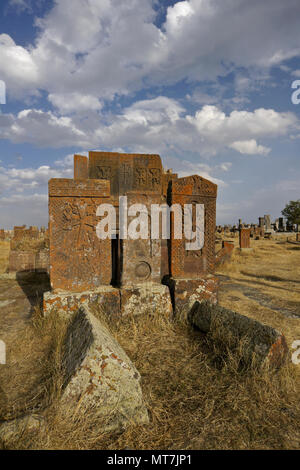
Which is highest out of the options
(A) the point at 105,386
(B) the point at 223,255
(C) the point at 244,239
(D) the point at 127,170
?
(D) the point at 127,170

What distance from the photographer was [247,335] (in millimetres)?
2467

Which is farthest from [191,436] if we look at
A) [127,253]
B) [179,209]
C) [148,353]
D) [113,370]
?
[179,209]

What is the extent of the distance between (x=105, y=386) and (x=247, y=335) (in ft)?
4.54

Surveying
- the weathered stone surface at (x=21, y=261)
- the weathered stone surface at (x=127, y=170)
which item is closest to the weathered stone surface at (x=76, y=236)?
the weathered stone surface at (x=127, y=170)

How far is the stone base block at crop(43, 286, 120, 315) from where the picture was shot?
127 inches

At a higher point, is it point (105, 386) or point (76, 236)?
point (76, 236)

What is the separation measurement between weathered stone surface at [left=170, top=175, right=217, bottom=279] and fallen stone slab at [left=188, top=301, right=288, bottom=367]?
0.71 meters

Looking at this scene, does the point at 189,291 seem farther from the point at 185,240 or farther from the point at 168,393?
the point at 168,393

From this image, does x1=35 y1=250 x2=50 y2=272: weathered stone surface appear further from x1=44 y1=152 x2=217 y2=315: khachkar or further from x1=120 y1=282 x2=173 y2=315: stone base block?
x1=120 y1=282 x2=173 y2=315: stone base block

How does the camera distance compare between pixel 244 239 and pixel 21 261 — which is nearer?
pixel 21 261

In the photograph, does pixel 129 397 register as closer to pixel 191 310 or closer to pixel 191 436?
pixel 191 436

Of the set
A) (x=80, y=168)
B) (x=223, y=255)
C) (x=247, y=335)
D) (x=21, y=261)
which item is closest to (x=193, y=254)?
(x=247, y=335)

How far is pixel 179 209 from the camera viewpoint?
12.3 ft

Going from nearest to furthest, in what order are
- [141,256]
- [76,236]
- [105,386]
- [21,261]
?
[105,386] < [76,236] < [141,256] < [21,261]
